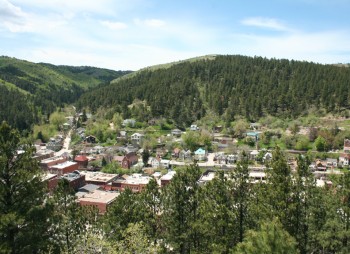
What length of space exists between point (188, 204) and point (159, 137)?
55143mm

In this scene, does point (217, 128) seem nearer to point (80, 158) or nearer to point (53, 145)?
point (80, 158)

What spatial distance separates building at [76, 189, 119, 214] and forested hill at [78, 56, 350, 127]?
1728 inches

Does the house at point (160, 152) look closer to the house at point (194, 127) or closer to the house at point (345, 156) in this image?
the house at point (194, 127)

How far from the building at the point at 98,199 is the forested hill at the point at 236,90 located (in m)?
43.9

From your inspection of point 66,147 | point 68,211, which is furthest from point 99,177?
point 68,211

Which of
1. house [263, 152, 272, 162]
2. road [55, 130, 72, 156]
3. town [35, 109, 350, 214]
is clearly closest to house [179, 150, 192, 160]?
town [35, 109, 350, 214]

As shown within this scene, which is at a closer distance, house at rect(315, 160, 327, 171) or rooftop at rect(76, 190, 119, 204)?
rooftop at rect(76, 190, 119, 204)

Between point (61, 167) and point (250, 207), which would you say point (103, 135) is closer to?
point (61, 167)

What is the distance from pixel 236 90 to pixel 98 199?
64.7 metres

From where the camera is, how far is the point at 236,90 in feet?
313

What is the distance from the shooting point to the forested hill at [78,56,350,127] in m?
81.0

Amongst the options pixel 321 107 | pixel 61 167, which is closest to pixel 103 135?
pixel 61 167

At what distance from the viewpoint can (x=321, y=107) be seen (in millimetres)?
78438

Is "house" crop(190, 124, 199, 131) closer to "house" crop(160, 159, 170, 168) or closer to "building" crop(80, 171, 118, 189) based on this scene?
"house" crop(160, 159, 170, 168)
